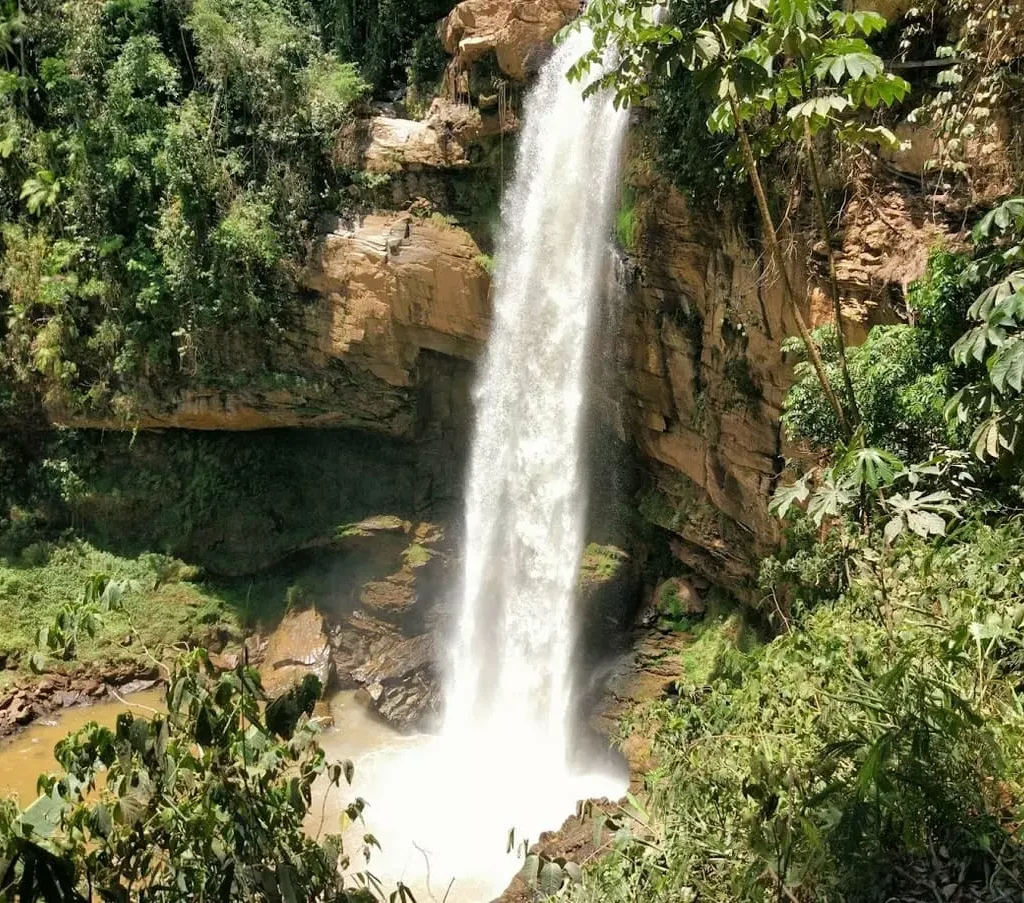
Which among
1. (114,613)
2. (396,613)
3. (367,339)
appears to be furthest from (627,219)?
(114,613)

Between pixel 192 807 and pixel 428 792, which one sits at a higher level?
pixel 192 807

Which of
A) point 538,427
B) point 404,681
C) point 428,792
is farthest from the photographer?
point 404,681

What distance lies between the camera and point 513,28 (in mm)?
10703

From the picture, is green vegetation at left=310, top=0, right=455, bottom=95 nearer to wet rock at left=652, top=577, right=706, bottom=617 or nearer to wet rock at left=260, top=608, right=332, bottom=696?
wet rock at left=652, top=577, right=706, bottom=617

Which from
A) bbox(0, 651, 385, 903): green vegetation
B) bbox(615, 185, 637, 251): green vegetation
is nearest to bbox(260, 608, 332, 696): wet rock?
bbox(615, 185, 637, 251): green vegetation

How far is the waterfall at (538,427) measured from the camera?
10.7 metres

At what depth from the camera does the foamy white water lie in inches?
404

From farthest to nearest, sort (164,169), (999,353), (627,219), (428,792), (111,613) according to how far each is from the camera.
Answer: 1. (111,613)
2. (164,169)
3. (428,792)
4. (627,219)
5. (999,353)

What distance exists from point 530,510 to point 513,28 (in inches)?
255

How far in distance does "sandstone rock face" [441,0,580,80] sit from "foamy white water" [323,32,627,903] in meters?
0.27

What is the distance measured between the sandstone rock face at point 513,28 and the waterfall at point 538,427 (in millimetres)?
291

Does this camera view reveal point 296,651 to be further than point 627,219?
Yes

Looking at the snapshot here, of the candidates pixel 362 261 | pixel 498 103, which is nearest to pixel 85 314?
pixel 362 261

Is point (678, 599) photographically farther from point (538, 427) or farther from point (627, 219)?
point (627, 219)
